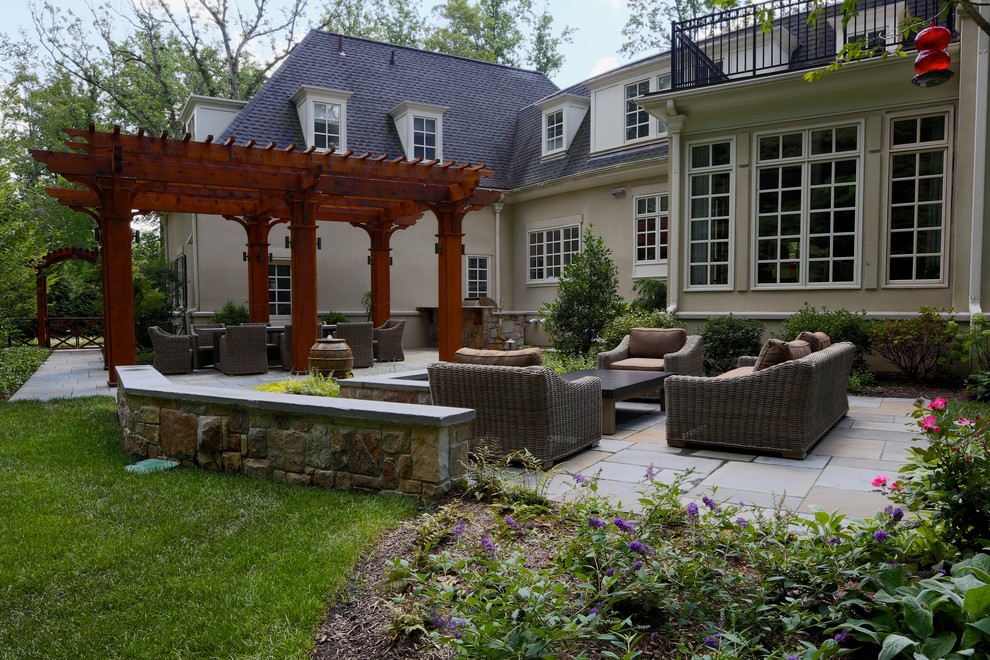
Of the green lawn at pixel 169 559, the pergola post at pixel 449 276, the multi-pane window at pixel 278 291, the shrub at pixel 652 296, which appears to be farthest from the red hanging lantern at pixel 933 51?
the multi-pane window at pixel 278 291

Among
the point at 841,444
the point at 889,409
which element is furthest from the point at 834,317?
the point at 841,444

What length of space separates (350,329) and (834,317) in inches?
278

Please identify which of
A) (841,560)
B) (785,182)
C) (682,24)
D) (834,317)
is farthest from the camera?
(682,24)

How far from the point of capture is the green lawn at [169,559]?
2449 millimetres

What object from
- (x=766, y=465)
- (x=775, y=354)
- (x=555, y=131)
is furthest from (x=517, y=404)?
(x=555, y=131)

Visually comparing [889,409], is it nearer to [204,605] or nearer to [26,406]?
[204,605]

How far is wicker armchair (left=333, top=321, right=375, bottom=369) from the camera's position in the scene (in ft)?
35.8

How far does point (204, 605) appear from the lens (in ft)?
8.68

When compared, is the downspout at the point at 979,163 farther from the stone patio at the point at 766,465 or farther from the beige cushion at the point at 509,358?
the beige cushion at the point at 509,358

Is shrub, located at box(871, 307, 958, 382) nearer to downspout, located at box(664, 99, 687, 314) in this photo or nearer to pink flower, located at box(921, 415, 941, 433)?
downspout, located at box(664, 99, 687, 314)

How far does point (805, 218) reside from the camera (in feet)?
30.5

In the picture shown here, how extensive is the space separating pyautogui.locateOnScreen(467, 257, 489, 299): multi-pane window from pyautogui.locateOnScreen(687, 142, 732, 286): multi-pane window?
24.3 feet

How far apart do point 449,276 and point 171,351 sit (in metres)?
4.48

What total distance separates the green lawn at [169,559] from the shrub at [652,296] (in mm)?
9390
